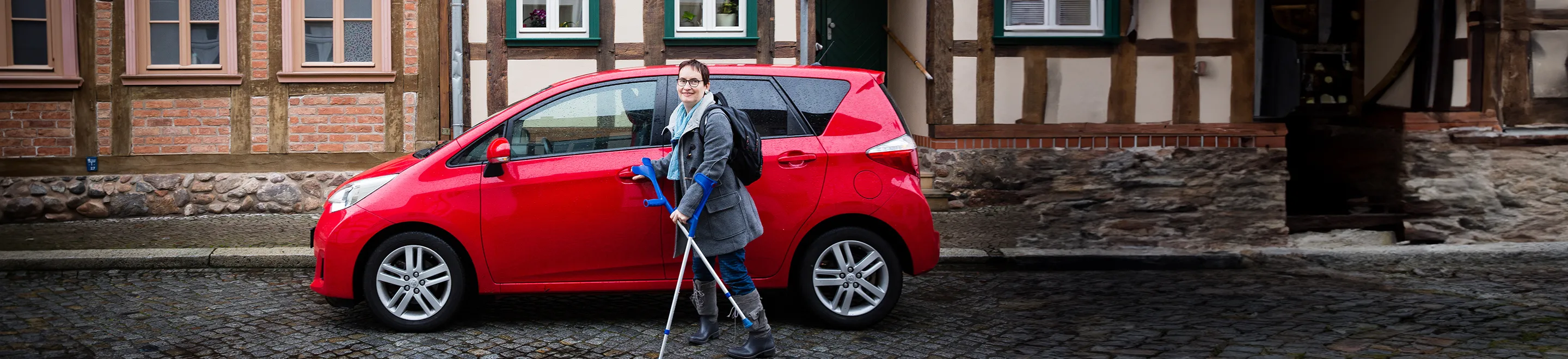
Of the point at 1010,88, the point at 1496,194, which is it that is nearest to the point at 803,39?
the point at 1010,88

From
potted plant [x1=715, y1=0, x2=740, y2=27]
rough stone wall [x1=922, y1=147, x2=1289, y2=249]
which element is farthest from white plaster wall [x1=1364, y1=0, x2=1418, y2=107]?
potted plant [x1=715, y1=0, x2=740, y2=27]

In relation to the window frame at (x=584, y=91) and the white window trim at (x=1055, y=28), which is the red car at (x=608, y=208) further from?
the white window trim at (x=1055, y=28)

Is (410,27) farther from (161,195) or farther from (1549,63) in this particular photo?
(1549,63)

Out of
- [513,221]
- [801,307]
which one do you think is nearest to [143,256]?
[513,221]

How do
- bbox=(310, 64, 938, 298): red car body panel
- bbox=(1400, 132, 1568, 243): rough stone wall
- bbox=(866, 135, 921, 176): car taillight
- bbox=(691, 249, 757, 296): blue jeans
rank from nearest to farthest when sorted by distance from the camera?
bbox=(691, 249, 757, 296): blue jeans → bbox=(310, 64, 938, 298): red car body panel → bbox=(866, 135, 921, 176): car taillight → bbox=(1400, 132, 1568, 243): rough stone wall

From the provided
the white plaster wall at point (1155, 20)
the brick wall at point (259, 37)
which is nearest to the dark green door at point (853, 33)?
the white plaster wall at point (1155, 20)

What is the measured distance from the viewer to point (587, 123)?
656cm

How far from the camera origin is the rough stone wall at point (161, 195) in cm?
1103

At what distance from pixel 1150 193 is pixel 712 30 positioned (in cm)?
417

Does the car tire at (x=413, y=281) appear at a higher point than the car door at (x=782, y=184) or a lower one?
lower

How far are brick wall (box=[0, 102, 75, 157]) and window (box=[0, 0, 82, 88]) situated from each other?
7.4 inches

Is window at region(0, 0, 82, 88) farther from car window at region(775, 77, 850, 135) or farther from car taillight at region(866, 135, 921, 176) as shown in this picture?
car taillight at region(866, 135, 921, 176)

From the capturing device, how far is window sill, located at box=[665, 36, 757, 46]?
1135 cm

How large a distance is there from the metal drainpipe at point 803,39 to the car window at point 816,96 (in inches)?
174
